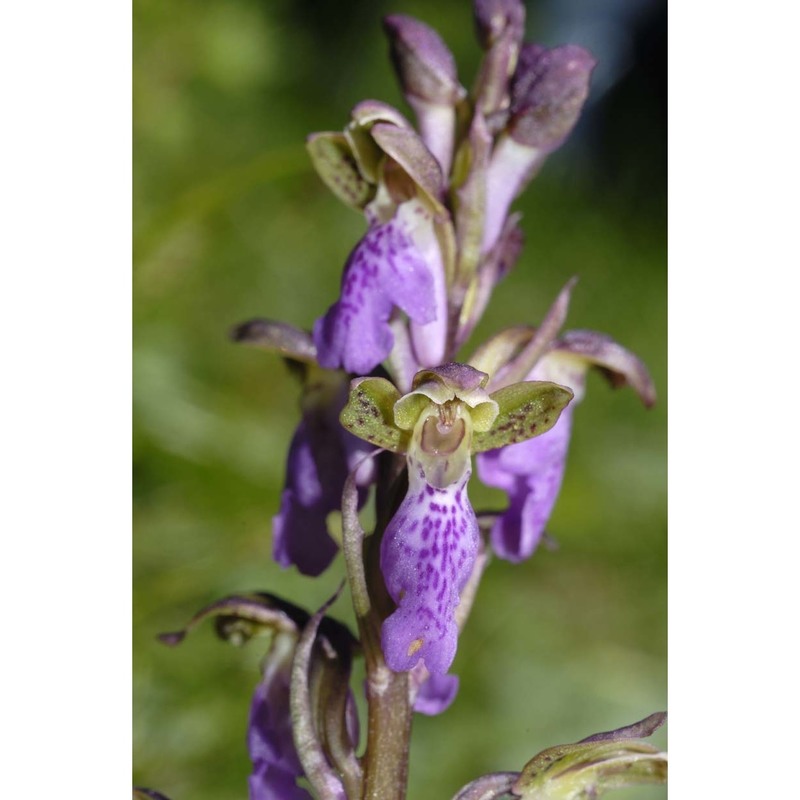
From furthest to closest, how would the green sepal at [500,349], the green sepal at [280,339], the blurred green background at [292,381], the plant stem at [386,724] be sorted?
the blurred green background at [292,381]
the green sepal at [280,339]
the green sepal at [500,349]
the plant stem at [386,724]

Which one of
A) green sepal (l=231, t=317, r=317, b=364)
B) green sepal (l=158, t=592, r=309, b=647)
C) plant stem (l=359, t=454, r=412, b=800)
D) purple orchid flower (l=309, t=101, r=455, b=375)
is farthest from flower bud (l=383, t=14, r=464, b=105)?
green sepal (l=158, t=592, r=309, b=647)

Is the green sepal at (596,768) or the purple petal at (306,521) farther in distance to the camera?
the purple petal at (306,521)

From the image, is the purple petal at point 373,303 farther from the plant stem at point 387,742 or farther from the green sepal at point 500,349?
the plant stem at point 387,742

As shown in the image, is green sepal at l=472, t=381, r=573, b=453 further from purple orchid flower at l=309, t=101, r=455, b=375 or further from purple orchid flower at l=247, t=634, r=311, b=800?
purple orchid flower at l=247, t=634, r=311, b=800

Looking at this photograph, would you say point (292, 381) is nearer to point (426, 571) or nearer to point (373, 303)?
point (373, 303)

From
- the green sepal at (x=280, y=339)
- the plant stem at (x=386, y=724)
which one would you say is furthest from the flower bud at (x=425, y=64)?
the plant stem at (x=386, y=724)
